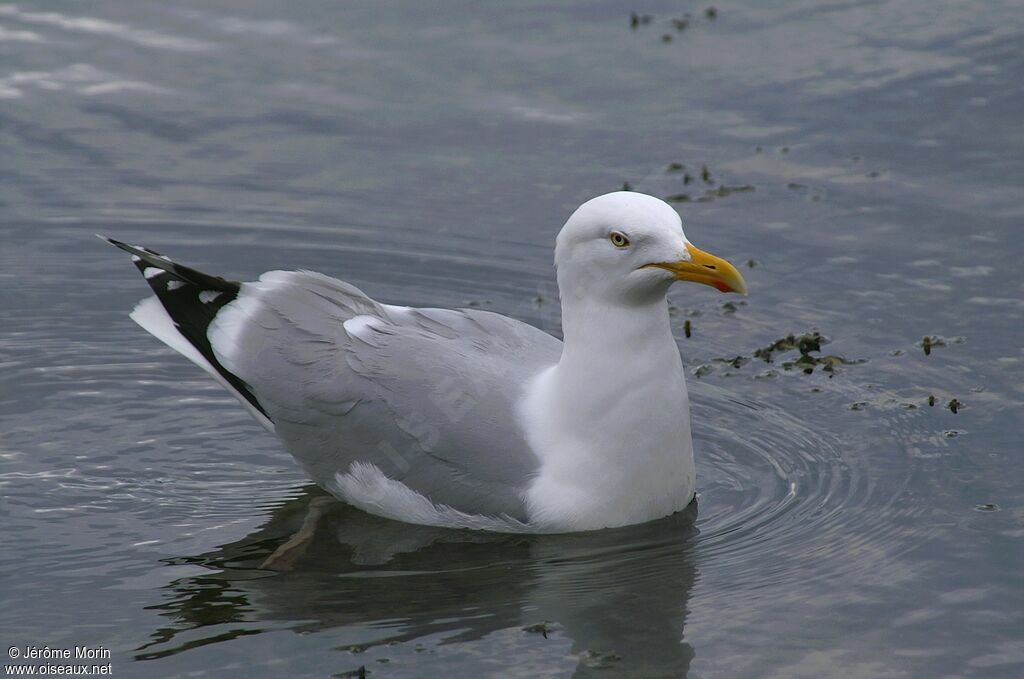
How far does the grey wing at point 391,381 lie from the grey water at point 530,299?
366mm

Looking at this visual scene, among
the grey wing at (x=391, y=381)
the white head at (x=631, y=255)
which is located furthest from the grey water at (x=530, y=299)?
the white head at (x=631, y=255)

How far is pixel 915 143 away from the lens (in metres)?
11.7

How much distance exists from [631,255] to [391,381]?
1.30 m

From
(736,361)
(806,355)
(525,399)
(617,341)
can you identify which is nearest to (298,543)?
(525,399)

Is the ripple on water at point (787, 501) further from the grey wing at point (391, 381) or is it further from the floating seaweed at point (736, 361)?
the grey wing at point (391, 381)

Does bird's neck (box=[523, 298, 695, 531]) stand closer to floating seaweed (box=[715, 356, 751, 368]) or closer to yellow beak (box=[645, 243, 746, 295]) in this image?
yellow beak (box=[645, 243, 746, 295])

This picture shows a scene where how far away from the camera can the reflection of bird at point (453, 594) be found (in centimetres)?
670

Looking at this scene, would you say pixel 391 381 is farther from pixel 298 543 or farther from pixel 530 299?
pixel 530 299

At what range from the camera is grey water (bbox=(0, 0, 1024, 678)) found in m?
Result: 6.91

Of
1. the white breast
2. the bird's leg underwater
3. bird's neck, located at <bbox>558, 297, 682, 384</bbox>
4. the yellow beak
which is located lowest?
the bird's leg underwater

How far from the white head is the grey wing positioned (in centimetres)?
66

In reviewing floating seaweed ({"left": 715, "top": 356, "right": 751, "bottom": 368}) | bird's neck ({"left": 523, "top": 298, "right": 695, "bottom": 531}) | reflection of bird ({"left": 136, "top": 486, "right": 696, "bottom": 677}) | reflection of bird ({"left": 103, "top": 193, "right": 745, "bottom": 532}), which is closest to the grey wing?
reflection of bird ({"left": 103, "top": 193, "right": 745, "bottom": 532})

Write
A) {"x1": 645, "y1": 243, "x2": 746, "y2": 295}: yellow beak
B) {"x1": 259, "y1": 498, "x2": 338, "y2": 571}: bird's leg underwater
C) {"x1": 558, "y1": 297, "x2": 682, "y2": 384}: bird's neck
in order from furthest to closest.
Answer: {"x1": 259, "y1": 498, "x2": 338, "y2": 571}: bird's leg underwater, {"x1": 558, "y1": 297, "x2": 682, "y2": 384}: bird's neck, {"x1": 645, "y1": 243, "x2": 746, "y2": 295}: yellow beak

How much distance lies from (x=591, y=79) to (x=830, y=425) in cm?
511
